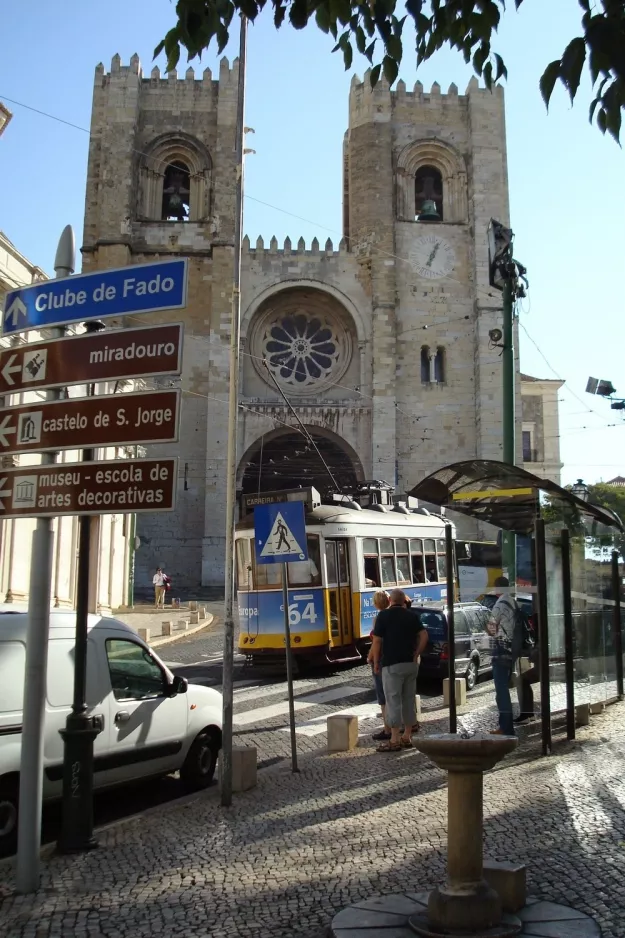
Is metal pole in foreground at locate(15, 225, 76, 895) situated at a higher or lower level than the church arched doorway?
lower

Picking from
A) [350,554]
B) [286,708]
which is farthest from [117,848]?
[350,554]

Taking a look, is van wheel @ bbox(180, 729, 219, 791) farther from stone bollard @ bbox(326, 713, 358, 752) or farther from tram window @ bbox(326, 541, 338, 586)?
tram window @ bbox(326, 541, 338, 586)

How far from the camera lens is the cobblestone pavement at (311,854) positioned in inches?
173

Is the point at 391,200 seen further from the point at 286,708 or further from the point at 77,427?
the point at 77,427

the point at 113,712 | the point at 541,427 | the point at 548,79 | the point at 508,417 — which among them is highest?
the point at 541,427

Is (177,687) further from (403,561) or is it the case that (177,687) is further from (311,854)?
(403,561)

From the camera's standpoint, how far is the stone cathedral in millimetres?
37125

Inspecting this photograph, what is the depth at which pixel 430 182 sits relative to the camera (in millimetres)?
40844

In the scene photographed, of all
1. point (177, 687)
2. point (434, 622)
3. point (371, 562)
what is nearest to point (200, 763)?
point (177, 687)

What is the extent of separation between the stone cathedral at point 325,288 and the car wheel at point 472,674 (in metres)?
22.9

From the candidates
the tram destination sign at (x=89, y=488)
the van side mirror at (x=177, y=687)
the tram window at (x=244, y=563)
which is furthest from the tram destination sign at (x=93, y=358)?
the tram window at (x=244, y=563)

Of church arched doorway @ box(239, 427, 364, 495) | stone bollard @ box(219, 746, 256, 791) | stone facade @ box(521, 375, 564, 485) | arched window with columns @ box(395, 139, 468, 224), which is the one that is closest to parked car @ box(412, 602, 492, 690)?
stone bollard @ box(219, 746, 256, 791)

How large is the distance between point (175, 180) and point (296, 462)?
14517mm

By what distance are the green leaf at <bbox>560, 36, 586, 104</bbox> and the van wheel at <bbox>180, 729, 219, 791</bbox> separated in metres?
6.34
